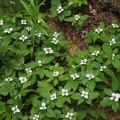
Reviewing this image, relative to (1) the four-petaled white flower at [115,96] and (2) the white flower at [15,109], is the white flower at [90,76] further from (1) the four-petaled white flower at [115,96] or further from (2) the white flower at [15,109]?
(2) the white flower at [15,109]

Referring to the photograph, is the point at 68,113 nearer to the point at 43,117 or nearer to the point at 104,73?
the point at 43,117

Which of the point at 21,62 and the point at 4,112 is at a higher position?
the point at 21,62

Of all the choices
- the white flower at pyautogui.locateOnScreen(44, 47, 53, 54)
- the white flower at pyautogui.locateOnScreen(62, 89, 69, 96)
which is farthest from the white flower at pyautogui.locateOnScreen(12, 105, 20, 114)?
the white flower at pyautogui.locateOnScreen(44, 47, 53, 54)

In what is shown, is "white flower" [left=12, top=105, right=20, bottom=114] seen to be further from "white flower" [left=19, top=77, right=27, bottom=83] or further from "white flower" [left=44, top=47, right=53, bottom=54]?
"white flower" [left=44, top=47, right=53, bottom=54]

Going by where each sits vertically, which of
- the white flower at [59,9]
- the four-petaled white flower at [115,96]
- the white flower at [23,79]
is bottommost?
the four-petaled white flower at [115,96]

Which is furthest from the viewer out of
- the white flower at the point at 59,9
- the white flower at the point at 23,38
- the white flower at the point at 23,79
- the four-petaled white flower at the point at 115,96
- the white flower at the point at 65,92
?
the white flower at the point at 59,9

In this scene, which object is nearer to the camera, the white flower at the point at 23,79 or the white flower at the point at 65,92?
the white flower at the point at 65,92

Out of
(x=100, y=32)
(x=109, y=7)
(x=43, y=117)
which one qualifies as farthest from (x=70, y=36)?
(x=43, y=117)

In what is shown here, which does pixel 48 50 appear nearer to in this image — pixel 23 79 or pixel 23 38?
pixel 23 38

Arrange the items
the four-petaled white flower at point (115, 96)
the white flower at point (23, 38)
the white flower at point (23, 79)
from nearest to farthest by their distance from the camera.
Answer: the four-petaled white flower at point (115, 96), the white flower at point (23, 79), the white flower at point (23, 38)

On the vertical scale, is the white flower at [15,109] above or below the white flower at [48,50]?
below

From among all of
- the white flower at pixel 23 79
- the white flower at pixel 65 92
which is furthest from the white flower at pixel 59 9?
the white flower at pixel 65 92
